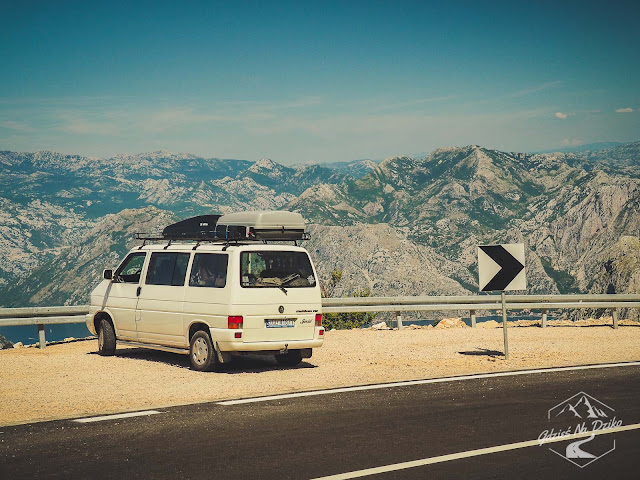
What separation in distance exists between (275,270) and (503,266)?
4.38 metres

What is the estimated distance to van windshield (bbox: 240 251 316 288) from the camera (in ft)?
40.7

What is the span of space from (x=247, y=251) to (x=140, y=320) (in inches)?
110

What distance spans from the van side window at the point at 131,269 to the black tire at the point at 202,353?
2105 millimetres

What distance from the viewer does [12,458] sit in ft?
22.9

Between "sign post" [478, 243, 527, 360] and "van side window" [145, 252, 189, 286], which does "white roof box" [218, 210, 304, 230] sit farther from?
"sign post" [478, 243, 527, 360]

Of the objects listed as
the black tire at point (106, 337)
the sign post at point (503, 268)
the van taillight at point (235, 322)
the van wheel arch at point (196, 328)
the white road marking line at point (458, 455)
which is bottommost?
the white road marking line at point (458, 455)

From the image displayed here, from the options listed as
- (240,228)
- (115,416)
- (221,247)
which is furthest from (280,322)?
(115,416)

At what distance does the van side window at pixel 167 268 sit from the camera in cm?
1322

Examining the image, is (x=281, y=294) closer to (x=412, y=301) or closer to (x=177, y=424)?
(x=177, y=424)

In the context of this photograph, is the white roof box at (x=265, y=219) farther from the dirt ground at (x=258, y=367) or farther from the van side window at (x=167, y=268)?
the dirt ground at (x=258, y=367)

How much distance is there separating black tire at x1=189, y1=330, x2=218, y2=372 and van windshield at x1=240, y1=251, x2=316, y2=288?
1238 millimetres

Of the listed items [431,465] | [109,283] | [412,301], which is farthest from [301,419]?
[412,301]

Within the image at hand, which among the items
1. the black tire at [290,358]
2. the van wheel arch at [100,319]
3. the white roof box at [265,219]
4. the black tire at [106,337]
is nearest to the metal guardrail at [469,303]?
the van wheel arch at [100,319]

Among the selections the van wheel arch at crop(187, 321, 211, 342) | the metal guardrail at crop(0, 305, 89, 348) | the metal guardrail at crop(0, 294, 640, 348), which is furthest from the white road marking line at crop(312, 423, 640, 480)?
the metal guardrail at crop(0, 305, 89, 348)
